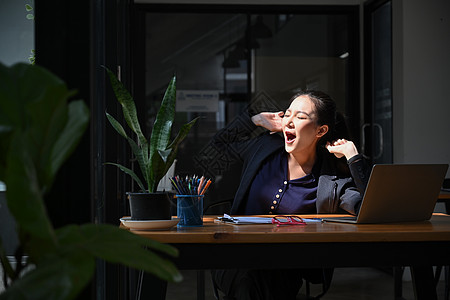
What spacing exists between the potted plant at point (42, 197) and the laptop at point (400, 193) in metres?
1.44

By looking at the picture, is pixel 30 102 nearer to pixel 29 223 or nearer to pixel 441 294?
pixel 29 223

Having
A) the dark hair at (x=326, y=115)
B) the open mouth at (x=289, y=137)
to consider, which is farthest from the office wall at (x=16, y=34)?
the dark hair at (x=326, y=115)

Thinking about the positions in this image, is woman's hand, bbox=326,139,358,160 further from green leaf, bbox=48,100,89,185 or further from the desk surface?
green leaf, bbox=48,100,89,185

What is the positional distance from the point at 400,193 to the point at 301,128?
856 millimetres

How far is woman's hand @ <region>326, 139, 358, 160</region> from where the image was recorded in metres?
2.65

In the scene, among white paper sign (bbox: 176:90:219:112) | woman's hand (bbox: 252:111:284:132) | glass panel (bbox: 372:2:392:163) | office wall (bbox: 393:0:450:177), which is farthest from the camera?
white paper sign (bbox: 176:90:219:112)

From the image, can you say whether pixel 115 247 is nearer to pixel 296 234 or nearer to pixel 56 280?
pixel 56 280

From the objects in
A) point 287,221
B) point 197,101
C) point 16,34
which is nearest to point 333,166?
point 287,221

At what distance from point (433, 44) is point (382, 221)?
3991mm

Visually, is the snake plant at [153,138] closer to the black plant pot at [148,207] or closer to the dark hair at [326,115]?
the black plant pot at [148,207]

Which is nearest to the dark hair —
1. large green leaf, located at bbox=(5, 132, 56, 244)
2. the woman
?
the woman

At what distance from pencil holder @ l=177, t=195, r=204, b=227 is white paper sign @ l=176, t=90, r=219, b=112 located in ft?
14.4

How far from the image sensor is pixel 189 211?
2.11 m

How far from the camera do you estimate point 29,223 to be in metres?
0.62
